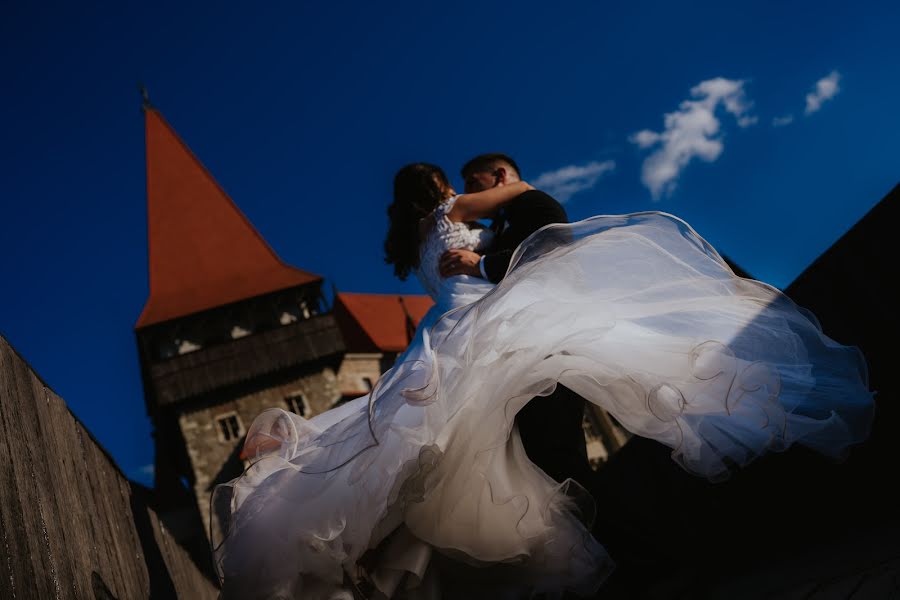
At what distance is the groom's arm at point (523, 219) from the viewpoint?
2.76m

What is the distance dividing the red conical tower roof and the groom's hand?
69.8 feet

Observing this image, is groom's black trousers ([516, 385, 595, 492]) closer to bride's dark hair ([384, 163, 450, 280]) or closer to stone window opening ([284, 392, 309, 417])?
bride's dark hair ([384, 163, 450, 280])

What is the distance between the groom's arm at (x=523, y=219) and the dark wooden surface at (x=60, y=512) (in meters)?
1.60

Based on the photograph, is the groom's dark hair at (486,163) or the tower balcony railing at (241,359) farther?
the tower balcony railing at (241,359)

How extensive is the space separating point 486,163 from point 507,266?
2.08 feet

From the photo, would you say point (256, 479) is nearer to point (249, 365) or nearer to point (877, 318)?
point (877, 318)

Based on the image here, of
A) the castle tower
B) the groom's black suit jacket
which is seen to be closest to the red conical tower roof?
the castle tower

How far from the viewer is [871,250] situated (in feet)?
9.12

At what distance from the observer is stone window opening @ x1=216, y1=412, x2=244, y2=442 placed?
21.3 m

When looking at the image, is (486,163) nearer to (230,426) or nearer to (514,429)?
(514,429)

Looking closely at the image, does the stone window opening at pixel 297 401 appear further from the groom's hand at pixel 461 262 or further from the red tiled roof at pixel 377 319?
the groom's hand at pixel 461 262

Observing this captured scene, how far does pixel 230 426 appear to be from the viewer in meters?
21.5

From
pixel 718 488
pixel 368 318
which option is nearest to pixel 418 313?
pixel 368 318

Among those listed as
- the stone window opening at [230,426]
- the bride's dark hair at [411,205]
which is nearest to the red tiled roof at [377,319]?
the stone window opening at [230,426]
